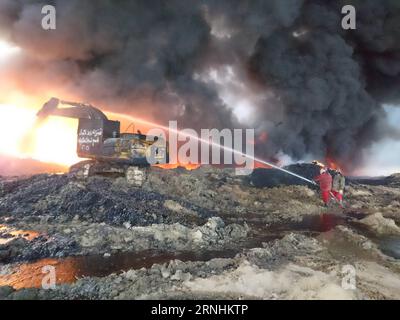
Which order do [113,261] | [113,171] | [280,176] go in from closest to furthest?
[113,261], [113,171], [280,176]

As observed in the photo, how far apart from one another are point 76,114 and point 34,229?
26.8 ft

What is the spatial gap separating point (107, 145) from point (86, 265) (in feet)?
33.1

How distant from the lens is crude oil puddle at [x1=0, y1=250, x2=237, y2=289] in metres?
8.90

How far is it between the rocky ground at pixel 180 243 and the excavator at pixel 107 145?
2.75 ft

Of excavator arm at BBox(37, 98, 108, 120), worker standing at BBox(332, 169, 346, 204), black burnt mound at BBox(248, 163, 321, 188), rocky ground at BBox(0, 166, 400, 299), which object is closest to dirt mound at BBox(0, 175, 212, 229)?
rocky ground at BBox(0, 166, 400, 299)

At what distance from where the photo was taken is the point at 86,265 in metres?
10.1

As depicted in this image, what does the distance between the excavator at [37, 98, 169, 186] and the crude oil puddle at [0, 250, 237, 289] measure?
8.74m

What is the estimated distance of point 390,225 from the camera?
1625 cm

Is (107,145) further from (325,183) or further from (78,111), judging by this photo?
(325,183)

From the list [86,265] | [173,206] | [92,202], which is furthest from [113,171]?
[86,265]

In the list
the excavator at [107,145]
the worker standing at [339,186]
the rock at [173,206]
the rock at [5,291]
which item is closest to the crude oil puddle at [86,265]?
the rock at [5,291]
